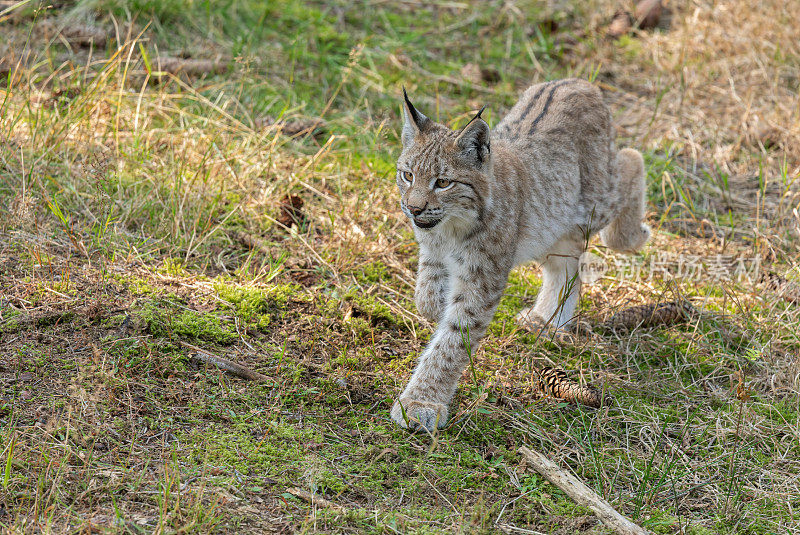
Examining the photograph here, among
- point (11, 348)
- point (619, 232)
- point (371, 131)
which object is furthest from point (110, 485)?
point (371, 131)

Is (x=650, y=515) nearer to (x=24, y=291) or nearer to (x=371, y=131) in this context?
(x=24, y=291)

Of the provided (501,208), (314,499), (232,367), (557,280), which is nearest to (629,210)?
(557,280)

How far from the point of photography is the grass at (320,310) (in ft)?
11.0

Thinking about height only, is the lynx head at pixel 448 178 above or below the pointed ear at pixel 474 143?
below

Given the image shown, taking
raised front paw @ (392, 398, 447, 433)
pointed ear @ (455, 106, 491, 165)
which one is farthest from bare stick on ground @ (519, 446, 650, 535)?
pointed ear @ (455, 106, 491, 165)

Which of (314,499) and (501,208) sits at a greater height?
(501,208)

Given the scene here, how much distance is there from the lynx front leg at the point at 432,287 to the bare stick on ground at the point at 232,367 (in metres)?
0.98

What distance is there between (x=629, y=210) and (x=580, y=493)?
2.42 meters

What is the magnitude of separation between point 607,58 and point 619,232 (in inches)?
138

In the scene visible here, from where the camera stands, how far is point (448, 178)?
4.10 meters

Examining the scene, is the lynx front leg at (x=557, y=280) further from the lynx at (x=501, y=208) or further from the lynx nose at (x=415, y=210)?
the lynx nose at (x=415, y=210)

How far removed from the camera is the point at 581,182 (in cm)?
500

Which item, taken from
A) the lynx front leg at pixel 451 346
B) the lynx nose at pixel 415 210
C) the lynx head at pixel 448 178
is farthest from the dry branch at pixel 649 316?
the lynx nose at pixel 415 210

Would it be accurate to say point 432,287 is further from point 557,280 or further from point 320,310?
point 557,280
